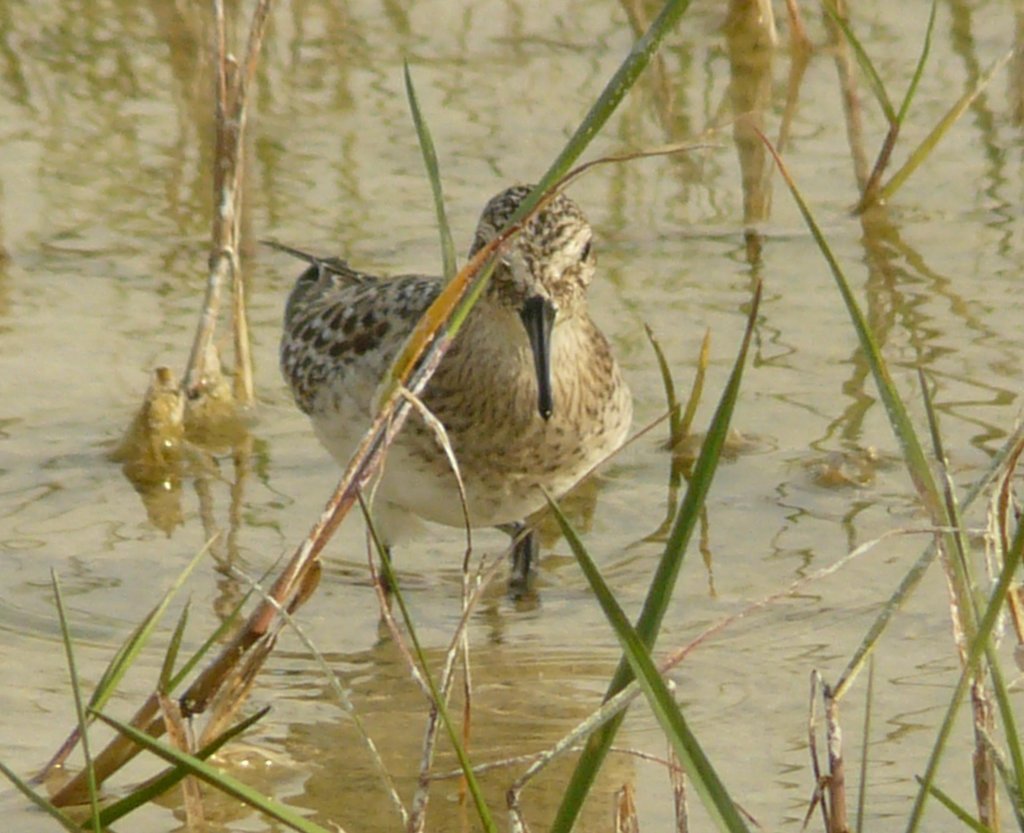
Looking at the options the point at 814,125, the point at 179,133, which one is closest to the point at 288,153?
the point at 179,133

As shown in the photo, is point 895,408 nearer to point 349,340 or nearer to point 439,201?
point 439,201

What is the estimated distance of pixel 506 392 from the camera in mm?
4984

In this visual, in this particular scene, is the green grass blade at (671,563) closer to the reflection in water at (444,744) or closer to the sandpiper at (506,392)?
the reflection in water at (444,744)

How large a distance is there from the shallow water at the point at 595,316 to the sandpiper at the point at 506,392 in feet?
0.94

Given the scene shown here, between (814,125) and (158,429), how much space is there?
3315 millimetres

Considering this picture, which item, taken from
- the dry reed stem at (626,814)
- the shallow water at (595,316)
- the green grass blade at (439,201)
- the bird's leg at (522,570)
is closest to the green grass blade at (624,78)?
the green grass blade at (439,201)

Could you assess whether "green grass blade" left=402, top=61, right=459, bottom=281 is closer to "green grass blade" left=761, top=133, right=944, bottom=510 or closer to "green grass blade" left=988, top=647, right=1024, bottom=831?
"green grass blade" left=761, top=133, right=944, bottom=510

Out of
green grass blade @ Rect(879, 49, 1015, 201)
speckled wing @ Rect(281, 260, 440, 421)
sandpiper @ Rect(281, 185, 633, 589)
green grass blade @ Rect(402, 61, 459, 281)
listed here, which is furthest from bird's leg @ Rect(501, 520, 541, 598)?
green grass blade @ Rect(879, 49, 1015, 201)

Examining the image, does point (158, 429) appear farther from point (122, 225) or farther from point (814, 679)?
point (814, 679)

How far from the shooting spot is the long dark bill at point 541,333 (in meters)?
4.55

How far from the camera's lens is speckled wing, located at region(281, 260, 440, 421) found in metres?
5.16

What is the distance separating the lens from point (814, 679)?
3025 mm

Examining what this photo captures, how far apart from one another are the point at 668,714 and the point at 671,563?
18 cm

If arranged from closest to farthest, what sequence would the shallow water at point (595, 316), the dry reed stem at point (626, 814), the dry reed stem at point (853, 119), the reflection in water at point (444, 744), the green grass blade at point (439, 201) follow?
the dry reed stem at point (626, 814) → the green grass blade at point (439, 201) → the reflection in water at point (444, 744) → the shallow water at point (595, 316) → the dry reed stem at point (853, 119)
